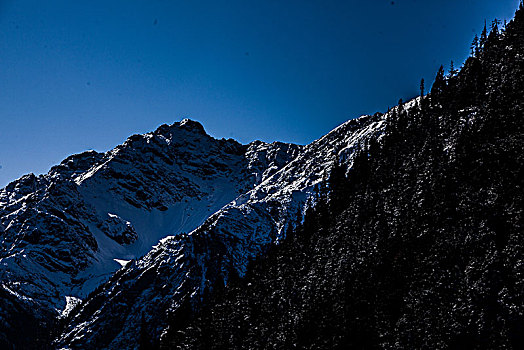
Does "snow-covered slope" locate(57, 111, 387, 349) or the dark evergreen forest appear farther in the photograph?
"snow-covered slope" locate(57, 111, 387, 349)

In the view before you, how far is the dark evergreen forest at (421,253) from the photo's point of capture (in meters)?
69.5

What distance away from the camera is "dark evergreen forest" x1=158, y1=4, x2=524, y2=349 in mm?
69500

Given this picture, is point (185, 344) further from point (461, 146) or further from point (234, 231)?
point (234, 231)

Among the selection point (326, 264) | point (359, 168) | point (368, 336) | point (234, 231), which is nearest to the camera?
point (368, 336)

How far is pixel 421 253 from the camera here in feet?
266

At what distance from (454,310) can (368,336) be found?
13.8 meters

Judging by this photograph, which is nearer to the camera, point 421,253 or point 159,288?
point 421,253

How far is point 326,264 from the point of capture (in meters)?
98.8

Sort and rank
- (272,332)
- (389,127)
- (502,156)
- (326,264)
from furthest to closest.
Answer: (389,127)
(326,264)
(272,332)
(502,156)

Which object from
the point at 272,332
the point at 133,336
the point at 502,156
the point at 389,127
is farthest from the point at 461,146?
the point at 133,336

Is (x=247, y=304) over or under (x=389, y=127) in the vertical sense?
under

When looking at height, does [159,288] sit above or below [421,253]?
above

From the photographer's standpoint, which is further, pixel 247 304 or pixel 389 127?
pixel 389 127

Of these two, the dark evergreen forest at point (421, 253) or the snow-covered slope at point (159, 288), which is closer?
the dark evergreen forest at point (421, 253)
